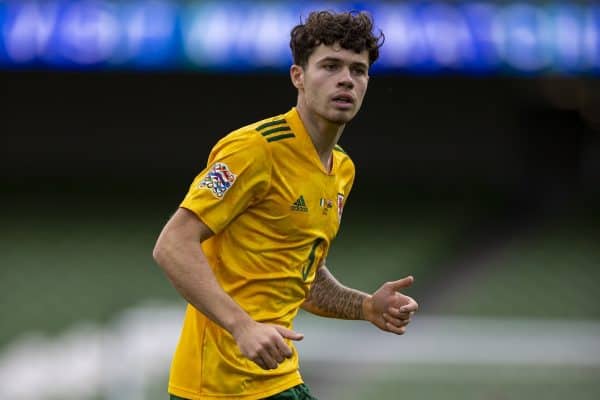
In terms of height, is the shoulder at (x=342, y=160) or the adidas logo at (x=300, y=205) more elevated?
the shoulder at (x=342, y=160)

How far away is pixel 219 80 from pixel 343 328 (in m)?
3.45

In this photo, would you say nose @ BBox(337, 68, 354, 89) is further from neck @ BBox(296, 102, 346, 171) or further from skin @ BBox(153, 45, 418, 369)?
neck @ BBox(296, 102, 346, 171)

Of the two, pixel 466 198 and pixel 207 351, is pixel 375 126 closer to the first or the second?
pixel 466 198

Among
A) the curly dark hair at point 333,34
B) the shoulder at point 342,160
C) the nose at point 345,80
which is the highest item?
the curly dark hair at point 333,34

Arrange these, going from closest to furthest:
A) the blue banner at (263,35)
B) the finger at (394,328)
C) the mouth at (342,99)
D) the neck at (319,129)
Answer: the mouth at (342,99), the neck at (319,129), the finger at (394,328), the blue banner at (263,35)

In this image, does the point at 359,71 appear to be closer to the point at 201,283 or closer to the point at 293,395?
the point at 201,283

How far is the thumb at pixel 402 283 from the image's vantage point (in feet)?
12.5

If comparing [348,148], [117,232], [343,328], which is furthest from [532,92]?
[117,232]

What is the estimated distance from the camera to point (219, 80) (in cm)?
1226

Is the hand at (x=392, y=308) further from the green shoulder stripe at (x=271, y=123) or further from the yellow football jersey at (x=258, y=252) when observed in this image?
the green shoulder stripe at (x=271, y=123)

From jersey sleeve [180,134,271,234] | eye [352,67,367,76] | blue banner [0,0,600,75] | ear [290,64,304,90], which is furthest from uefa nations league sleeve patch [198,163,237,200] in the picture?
blue banner [0,0,600,75]

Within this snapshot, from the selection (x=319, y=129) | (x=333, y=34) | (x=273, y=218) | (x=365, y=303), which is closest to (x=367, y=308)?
(x=365, y=303)

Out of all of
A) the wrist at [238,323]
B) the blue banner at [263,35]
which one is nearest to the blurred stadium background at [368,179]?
the blue banner at [263,35]

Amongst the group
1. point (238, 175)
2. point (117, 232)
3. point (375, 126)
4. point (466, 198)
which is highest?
point (375, 126)
